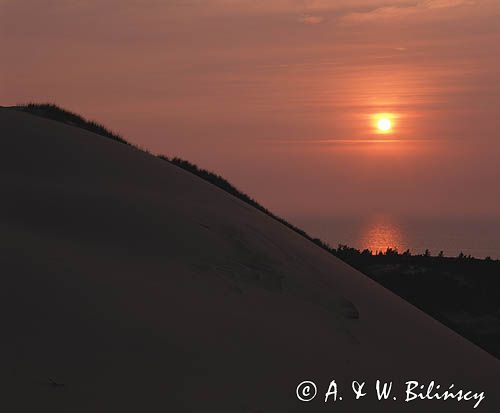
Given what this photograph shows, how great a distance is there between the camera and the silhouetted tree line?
18.4 metres

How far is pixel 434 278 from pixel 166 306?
1458cm

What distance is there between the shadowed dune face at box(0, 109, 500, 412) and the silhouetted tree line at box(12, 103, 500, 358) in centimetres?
667

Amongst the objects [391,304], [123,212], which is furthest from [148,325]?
[391,304]

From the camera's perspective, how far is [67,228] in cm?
880

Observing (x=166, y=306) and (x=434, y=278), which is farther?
(x=434, y=278)

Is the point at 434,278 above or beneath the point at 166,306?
above

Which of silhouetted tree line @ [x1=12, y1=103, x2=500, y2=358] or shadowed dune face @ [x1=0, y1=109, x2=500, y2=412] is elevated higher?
silhouetted tree line @ [x1=12, y1=103, x2=500, y2=358]

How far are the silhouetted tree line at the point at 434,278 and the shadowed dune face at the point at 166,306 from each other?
667 cm

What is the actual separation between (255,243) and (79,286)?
3.64 m

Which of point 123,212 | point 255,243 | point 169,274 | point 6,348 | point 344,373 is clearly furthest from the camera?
point 255,243

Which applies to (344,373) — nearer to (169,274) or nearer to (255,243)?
(169,274)

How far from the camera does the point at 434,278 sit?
20906mm

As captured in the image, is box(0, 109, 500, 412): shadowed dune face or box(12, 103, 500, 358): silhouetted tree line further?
box(12, 103, 500, 358): silhouetted tree line

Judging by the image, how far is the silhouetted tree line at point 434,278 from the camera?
60.3 ft
